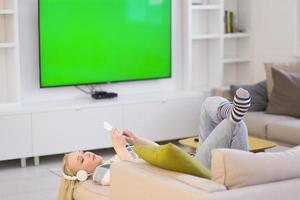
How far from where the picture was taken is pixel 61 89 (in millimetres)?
6613

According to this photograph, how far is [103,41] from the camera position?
6.62 meters

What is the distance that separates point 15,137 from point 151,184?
3080 millimetres

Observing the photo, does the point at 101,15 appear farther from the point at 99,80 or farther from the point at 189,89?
the point at 189,89

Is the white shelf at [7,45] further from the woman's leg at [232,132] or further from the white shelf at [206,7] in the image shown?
the woman's leg at [232,132]

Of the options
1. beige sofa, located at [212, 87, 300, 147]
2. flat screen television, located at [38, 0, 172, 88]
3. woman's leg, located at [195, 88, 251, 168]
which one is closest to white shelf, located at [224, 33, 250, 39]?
flat screen television, located at [38, 0, 172, 88]

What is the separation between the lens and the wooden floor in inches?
202

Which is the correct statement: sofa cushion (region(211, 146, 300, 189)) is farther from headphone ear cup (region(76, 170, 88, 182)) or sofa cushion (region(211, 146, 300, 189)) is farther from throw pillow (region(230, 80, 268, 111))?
throw pillow (region(230, 80, 268, 111))

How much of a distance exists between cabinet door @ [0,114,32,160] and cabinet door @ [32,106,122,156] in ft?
0.22

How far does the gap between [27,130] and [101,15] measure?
1349 millimetres

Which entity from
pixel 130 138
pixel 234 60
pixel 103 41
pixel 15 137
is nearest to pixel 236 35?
pixel 234 60

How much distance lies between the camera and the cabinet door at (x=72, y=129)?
6121mm

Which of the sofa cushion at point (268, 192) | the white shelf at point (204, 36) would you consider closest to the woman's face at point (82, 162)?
the sofa cushion at point (268, 192)

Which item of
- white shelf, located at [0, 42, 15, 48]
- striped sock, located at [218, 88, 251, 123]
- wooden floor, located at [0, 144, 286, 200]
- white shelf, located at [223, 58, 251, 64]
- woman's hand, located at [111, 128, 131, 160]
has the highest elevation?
white shelf, located at [0, 42, 15, 48]

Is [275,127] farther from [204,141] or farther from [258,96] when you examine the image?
[204,141]
